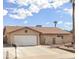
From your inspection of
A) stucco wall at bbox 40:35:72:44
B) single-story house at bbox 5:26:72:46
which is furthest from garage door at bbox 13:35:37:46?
stucco wall at bbox 40:35:72:44

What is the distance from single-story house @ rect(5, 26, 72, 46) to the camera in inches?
66.4

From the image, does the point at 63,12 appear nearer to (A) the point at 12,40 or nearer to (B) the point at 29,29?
(B) the point at 29,29

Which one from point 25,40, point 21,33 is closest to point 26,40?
point 25,40

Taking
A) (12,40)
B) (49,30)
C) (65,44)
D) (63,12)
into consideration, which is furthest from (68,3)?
(12,40)

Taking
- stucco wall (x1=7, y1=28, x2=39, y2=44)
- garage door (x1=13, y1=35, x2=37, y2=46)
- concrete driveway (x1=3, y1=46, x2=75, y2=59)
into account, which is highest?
stucco wall (x1=7, y1=28, x2=39, y2=44)

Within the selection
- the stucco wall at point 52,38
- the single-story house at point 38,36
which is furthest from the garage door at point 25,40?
the stucco wall at point 52,38

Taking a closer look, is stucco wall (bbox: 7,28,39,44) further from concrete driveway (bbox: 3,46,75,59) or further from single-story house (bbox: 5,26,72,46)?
concrete driveway (bbox: 3,46,75,59)

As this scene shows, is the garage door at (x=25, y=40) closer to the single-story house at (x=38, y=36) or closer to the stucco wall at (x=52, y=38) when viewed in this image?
the single-story house at (x=38, y=36)

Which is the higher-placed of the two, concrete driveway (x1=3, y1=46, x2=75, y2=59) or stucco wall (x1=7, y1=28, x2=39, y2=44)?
stucco wall (x1=7, y1=28, x2=39, y2=44)

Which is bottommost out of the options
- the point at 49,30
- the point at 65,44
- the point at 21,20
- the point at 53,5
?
the point at 65,44

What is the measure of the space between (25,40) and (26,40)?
0.01 m
